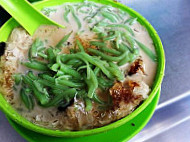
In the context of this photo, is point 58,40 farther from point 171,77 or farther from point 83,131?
point 171,77

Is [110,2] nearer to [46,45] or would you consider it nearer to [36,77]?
[46,45]

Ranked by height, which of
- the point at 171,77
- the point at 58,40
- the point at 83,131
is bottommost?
the point at 171,77

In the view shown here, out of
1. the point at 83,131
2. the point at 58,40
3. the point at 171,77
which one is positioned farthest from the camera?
the point at 171,77

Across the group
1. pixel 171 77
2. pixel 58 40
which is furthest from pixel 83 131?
pixel 171 77

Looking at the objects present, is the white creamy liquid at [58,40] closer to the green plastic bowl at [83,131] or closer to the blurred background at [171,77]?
the green plastic bowl at [83,131]

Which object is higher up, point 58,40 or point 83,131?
point 58,40

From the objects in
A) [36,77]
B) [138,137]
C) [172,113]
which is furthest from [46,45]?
[172,113]

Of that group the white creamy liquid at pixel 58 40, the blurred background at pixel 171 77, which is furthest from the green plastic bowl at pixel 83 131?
the blurred background at pixel 171 77

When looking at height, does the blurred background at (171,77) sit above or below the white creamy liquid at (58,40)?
below
